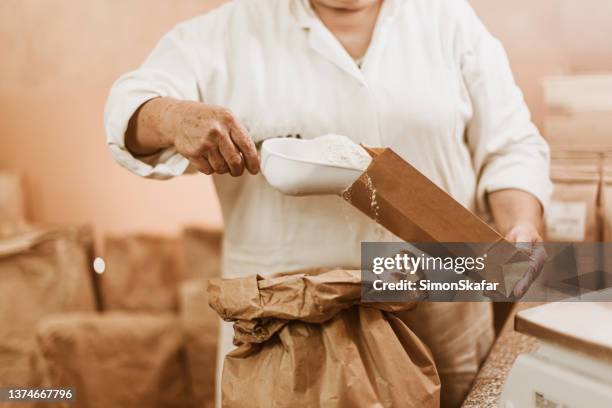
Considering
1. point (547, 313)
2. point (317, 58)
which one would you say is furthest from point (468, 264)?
point (317, 58)

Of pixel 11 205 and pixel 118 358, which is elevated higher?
pixel 11 205

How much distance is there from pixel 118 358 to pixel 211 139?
44.6 inches

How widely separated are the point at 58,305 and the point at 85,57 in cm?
71

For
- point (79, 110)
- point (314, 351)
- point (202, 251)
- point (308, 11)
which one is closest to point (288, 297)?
point (314, 351)

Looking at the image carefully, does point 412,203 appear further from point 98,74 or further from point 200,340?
point 200,340

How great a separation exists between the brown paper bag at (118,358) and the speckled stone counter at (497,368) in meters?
0.95

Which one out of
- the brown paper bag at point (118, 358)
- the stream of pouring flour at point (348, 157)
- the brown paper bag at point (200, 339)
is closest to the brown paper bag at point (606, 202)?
the stream of pouring flour at point (348, 157)

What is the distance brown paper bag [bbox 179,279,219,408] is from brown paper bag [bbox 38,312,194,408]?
41 mm

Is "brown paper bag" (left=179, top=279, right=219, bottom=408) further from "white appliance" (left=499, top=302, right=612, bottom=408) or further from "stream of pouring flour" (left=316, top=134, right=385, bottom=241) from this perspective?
"white appliance" (left=499, top=302, right=612, bottom=408)

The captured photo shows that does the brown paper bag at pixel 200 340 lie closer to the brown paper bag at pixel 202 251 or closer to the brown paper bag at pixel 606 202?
the brown paper bag at pixel 202 251

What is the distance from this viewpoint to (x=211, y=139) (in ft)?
2.48

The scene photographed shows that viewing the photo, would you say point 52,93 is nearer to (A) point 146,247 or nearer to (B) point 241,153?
(A) point 146,247

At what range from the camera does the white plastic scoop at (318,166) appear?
778mm

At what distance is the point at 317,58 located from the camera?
2.99ft
